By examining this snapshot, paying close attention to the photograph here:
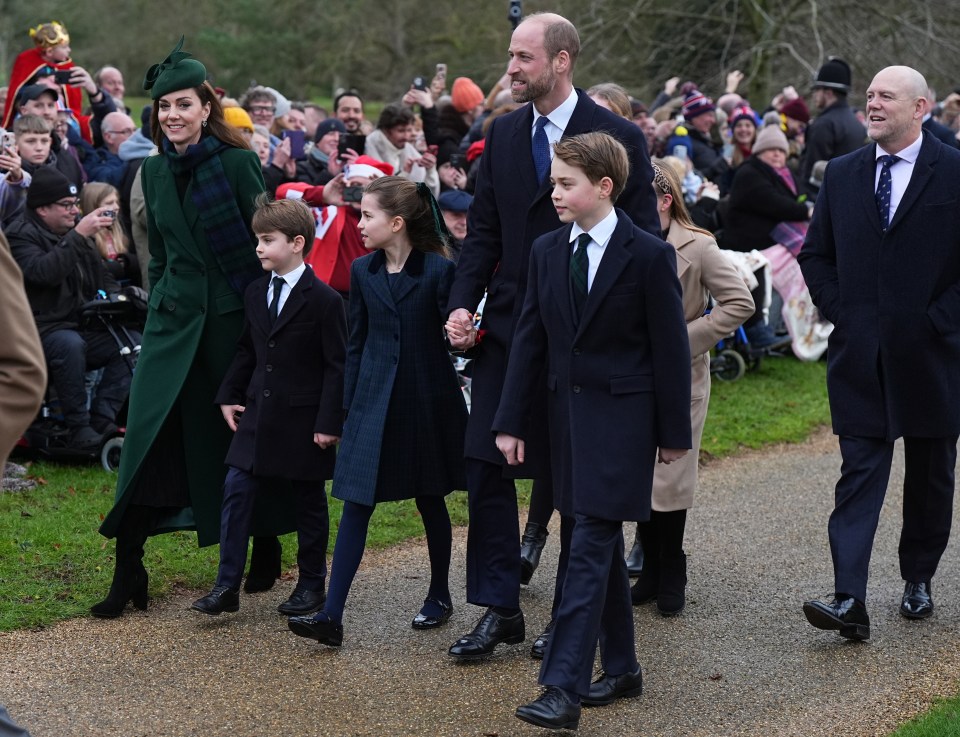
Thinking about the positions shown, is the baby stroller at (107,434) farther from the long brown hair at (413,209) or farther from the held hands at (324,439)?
the long brown hair at (413,209)

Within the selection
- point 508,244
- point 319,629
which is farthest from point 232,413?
point 508,244

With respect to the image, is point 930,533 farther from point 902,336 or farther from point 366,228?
point 366,228

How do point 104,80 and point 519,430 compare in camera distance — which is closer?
point 519,430

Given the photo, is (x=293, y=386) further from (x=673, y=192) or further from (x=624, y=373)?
(x=673, y=192)

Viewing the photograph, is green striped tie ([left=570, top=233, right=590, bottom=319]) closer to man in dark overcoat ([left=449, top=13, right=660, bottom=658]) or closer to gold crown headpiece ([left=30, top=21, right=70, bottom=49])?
man in dark overcoat ([left=449, top=13, right=660, bottom=658])

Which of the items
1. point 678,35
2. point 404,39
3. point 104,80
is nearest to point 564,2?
point 678,35

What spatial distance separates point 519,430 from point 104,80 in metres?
9.84

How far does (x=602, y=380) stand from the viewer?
4516mm

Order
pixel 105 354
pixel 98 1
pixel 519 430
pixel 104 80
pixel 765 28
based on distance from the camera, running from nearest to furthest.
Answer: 1. pixel 519 430
2. pixel 105 354
3. pixel 104 80
4. pixel 765 28
5. pixel 98 1

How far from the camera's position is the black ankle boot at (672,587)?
5.74 metres

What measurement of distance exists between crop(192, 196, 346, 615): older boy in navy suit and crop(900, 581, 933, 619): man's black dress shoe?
240 cm

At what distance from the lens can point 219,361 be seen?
18.9 ft

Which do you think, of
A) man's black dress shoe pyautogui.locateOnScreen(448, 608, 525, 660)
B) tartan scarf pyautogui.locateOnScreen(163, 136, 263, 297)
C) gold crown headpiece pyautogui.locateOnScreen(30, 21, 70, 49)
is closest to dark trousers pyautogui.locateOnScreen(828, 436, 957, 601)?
man's black dress shoe pyautogui.locateOnScreen(448, 608, 525, 660)

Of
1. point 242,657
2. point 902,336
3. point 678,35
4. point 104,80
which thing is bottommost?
point 242,657
